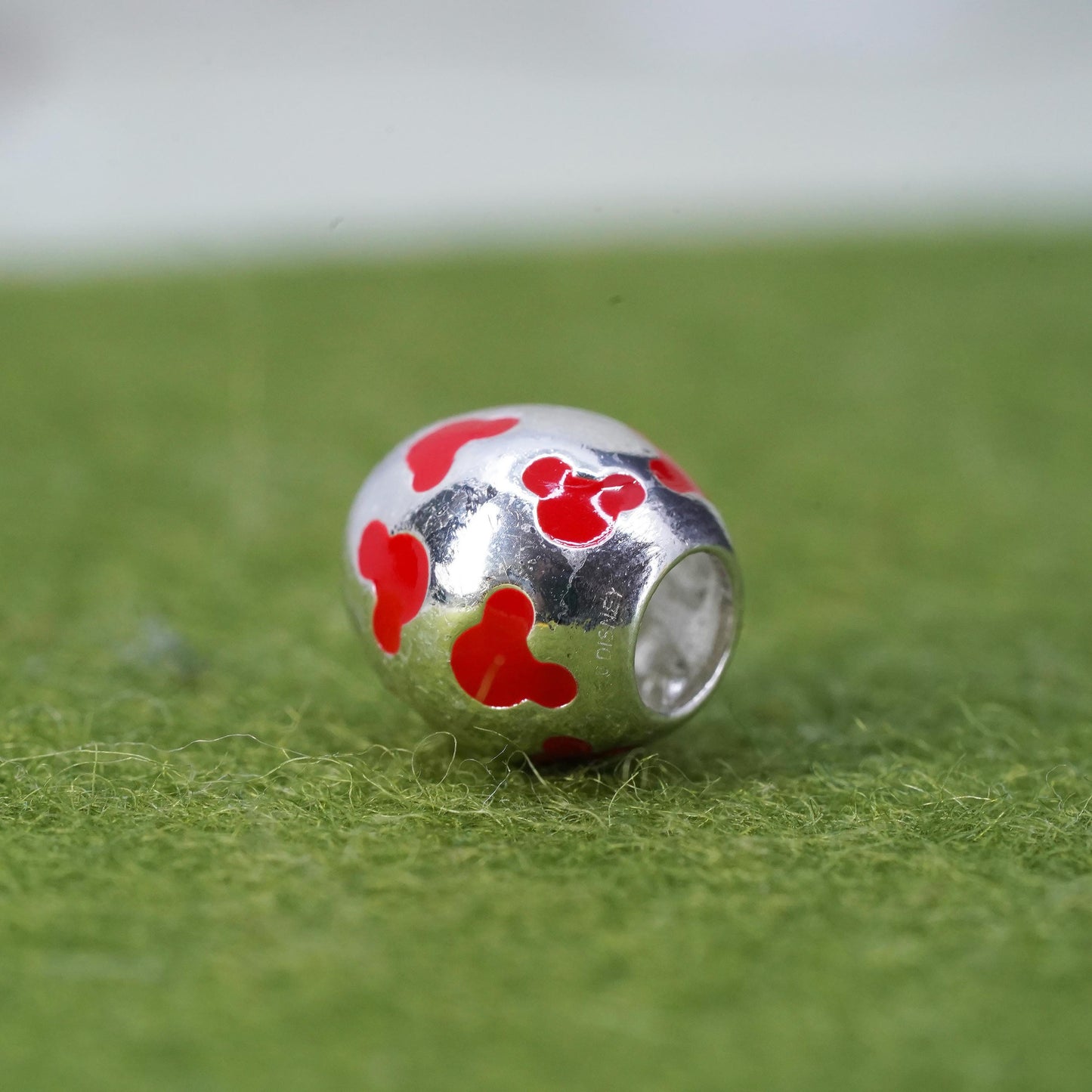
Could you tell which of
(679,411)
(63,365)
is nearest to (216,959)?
(679,411)

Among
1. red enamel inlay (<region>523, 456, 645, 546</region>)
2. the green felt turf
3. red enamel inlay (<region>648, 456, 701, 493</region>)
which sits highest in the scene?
red enamel inlay (<region>648, 456, 701, 493</region>)

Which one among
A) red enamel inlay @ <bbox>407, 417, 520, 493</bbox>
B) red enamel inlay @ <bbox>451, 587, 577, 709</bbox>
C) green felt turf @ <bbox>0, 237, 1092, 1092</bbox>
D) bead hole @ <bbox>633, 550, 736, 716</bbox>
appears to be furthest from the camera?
bead hole @ <bbox>633, 550, 736, 716</bbox>

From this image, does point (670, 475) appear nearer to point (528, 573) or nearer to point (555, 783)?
point (528, 573)

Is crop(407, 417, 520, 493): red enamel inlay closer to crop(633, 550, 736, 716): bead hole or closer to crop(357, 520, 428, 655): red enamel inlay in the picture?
crop(357, 520, 428, 655): red enamel inlay

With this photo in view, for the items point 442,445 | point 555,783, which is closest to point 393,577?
point 442,445

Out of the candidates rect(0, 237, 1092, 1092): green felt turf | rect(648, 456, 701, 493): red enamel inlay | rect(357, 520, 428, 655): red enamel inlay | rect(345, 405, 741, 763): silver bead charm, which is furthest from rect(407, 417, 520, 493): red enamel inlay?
rect(0, 237, 1092, 1092): green felt turf

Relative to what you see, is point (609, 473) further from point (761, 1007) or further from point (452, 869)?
point (761, 1007)

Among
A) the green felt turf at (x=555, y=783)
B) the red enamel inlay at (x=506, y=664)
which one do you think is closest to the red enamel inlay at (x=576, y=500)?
the red enamel inlay at (x=506, y=664)
